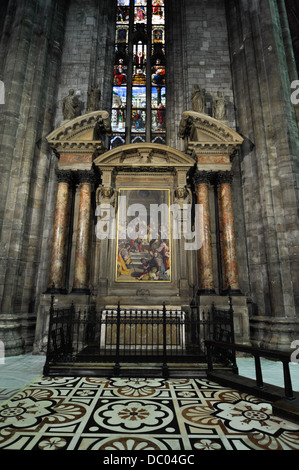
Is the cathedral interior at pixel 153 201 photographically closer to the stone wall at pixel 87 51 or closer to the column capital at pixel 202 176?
the column capital at pixel 202 176

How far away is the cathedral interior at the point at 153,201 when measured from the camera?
26.6ft

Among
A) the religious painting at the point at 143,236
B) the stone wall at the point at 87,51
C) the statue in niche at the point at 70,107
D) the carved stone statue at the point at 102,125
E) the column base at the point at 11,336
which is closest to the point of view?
the column base at the point at 11,336

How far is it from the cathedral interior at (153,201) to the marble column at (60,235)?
37 mm

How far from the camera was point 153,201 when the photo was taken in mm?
9430

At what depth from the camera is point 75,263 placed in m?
8.59

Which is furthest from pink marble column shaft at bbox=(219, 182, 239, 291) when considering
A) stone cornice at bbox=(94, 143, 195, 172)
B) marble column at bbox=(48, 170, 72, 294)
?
marble column at bbox=(48, 170, 72, 294)

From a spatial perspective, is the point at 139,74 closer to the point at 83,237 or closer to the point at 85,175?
the point at 85,175

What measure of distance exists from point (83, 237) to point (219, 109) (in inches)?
263

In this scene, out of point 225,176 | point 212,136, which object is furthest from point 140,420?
point 212,136

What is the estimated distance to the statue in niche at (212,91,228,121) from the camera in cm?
979

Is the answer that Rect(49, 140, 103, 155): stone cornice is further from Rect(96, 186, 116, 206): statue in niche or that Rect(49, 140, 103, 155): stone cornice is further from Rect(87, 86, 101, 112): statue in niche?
Rect(87, 86, 101, 112): statue in niche

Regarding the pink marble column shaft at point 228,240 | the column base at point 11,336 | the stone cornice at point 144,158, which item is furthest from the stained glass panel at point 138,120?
the column base at point 11,336

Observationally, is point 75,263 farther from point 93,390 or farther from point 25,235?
point 93,390

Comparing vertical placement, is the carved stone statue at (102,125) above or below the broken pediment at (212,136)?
above
